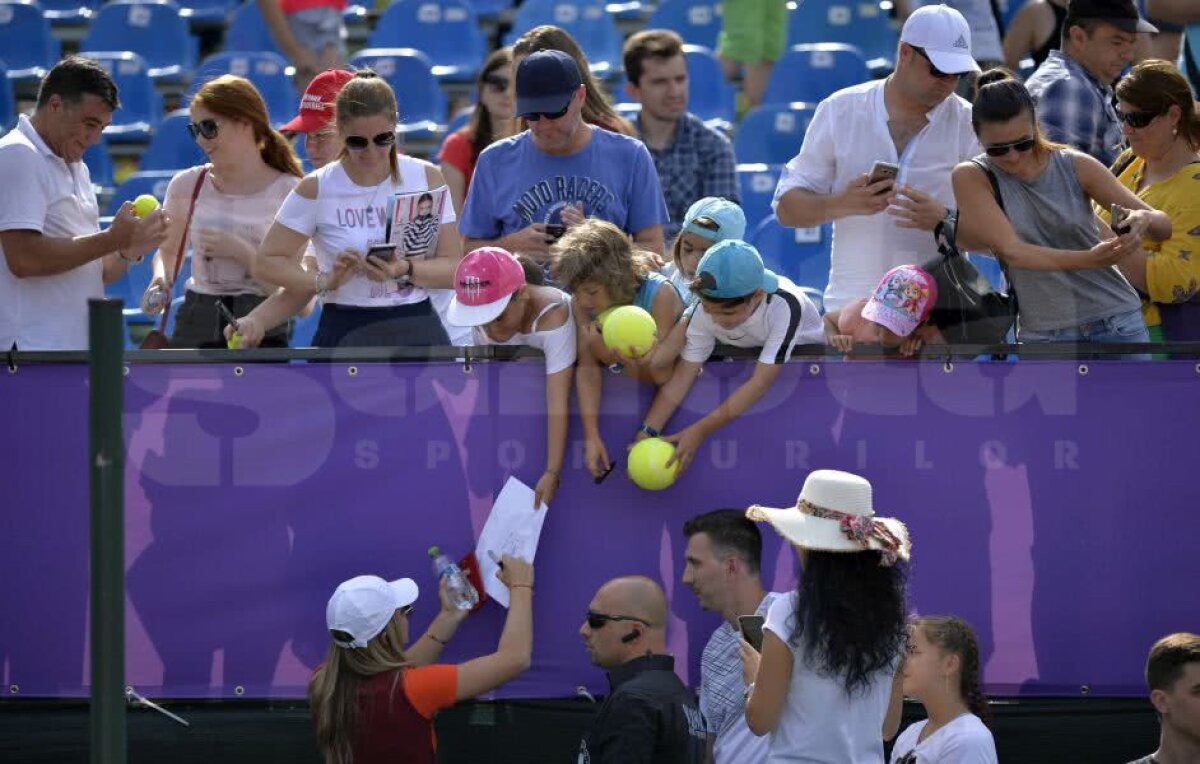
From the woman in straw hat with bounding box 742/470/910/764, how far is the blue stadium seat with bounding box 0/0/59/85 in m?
8.31

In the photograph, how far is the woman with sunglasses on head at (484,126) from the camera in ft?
25.7

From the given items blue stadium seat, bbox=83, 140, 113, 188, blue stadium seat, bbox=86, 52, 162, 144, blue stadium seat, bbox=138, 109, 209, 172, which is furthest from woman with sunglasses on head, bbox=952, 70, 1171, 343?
blue stadium seat, bbox=86, 52, 162, 144

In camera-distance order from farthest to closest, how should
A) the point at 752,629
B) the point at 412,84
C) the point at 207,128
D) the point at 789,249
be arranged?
the point at 412,84 → the point at 789,249 → the point at 207,128 → the point at 752,629

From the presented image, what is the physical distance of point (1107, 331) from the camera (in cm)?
587

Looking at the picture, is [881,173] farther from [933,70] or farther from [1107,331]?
[1107,331]

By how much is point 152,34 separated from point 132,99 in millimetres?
728

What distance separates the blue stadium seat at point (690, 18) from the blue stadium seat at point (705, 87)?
82 cm

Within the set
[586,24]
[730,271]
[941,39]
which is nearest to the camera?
[730,271]

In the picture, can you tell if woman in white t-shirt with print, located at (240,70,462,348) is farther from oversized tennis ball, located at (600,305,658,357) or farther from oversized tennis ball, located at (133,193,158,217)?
oversized tennis ball, located at (600,305,658,357)

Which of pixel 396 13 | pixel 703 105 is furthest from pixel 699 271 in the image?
pixel 396 13

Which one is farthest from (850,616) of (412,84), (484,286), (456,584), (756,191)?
(412,84)

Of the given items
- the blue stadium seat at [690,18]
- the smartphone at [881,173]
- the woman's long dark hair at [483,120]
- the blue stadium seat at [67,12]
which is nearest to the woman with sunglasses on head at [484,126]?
the woman's long dark hair at [483,120]

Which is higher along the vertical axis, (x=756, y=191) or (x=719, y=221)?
(x=719, y=221)

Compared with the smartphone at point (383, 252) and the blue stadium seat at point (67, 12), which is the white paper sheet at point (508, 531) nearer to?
the smartphone at point (383, 252)
